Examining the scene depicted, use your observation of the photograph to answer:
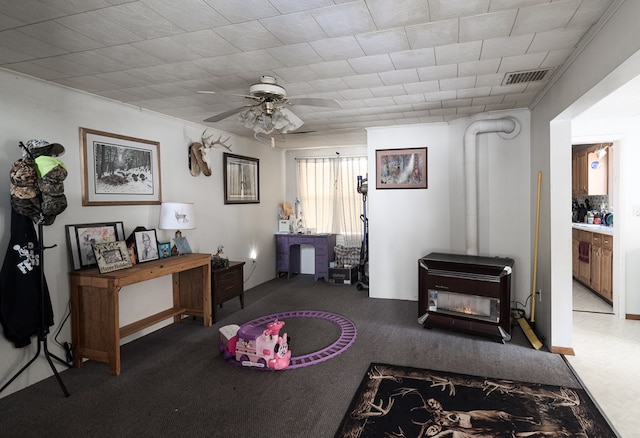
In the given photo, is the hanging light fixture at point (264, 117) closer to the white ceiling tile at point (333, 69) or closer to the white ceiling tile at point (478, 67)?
the white ceiling tile at point (333, 69)

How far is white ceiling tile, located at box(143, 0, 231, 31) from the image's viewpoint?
1.83 meters

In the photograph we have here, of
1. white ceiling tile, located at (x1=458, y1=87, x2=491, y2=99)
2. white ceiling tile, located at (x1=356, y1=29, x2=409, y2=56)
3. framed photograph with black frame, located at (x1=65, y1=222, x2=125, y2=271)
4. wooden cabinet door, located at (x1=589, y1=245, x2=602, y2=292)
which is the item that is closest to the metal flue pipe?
white ceiling tile, located at (x1=458, y1=87, x2=491, y2=99)

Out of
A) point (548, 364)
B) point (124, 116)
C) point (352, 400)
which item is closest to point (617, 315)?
point (548, 364)

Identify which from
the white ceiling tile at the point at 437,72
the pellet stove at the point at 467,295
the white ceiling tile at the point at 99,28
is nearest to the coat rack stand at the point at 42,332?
the white ceiling tile at the point at 99,28

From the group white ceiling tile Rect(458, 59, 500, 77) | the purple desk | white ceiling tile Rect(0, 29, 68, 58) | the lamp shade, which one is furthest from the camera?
the purple desk

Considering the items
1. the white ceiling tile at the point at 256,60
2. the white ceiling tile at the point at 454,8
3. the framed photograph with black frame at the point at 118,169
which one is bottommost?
the framed photograph with black frame at the point at 118,169

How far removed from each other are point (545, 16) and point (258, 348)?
306 centimetres

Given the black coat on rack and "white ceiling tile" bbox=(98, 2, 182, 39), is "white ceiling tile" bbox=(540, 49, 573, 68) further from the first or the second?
the black coat on rack

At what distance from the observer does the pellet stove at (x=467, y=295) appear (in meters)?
3.50

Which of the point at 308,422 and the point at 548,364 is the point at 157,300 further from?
the point at 548,364

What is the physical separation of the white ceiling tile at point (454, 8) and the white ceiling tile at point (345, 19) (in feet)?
1.14

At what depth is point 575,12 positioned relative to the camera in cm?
197

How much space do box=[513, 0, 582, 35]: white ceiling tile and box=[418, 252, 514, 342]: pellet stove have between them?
220 centimetres

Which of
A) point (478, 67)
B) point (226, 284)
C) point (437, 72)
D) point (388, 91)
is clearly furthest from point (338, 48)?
point (226, 284)
